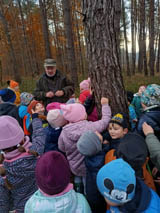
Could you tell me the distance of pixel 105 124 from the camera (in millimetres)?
2164

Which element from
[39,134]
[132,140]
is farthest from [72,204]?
[39,134]

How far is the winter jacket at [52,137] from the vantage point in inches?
90.4

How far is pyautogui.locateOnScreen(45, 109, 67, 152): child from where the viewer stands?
7.43 ft

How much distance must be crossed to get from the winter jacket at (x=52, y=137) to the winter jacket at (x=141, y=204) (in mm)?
1282

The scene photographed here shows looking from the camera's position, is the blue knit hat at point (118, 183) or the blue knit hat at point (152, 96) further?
the blue knit hat at point (152, 96)

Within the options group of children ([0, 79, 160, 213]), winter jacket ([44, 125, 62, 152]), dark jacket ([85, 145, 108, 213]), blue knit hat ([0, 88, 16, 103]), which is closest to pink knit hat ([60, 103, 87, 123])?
group of children ([0, 79, 160, 213])

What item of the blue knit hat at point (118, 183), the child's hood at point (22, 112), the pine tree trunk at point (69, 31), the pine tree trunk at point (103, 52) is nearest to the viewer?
the blue knit hat at point (118, 183)

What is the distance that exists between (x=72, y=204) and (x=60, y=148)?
0.99 metres

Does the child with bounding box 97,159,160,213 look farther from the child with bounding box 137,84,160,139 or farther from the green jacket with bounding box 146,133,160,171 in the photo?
the child with bounding box 137,84,160,139

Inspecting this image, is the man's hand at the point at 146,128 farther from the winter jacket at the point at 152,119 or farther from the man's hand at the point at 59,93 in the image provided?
the man's hand at the point at 59,93

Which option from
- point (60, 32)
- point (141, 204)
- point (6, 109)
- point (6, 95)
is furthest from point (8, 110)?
point (60, 32)

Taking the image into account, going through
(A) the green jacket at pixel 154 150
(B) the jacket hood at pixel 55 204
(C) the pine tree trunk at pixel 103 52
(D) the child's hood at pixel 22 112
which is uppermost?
(C) the pine tree trunk at pixel 103 52

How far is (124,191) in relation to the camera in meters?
1.11

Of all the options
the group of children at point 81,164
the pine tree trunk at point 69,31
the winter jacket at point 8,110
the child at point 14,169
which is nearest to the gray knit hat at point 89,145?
the group of children at point 81,164
